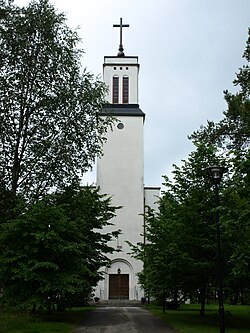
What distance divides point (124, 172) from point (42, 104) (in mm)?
24430

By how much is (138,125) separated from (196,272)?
25937 mm

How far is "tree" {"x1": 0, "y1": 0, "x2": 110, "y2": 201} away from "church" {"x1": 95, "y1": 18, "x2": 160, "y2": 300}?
20805 mm

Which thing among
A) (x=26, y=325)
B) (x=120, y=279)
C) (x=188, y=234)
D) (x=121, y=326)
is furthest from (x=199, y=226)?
(x=120, y=279)

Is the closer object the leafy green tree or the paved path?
the paved path

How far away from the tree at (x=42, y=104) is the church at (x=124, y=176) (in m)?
20.8

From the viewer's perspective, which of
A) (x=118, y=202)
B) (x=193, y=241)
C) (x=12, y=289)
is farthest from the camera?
(x=118, y=202)

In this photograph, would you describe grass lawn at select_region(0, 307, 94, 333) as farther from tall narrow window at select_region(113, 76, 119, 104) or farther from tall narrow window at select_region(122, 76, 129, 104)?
tall narrow window at select_region(122, 76, 129, 104)

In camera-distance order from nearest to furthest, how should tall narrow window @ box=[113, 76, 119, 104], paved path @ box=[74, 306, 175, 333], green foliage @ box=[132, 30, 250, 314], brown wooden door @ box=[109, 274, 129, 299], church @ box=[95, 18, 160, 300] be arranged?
1. paved path @ box=[74, 306, 175, 333]
2. green foliage @ box=[132, 30, 250, 314]
3. brown wooden door @ box=[109, 274, 129, 299]
4. church @ box=[95, 18, 160, 300]
5. tall narrow window @ box=[113, 76, 119, 104]

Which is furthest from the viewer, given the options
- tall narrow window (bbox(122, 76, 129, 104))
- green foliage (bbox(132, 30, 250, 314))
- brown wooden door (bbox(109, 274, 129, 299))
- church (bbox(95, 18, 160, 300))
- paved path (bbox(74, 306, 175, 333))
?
tall narrow window (bbox(122, 76, 129, 104))

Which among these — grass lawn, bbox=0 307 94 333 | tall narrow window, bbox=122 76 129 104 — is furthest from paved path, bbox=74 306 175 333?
tall narrow window, bbox=122 76 129 104

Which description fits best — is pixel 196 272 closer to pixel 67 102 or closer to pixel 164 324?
pixel 164 324

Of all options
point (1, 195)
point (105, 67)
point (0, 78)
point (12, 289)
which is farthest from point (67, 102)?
point (105, 67)

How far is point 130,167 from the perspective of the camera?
41312mm

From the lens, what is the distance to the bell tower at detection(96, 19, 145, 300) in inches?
1517
